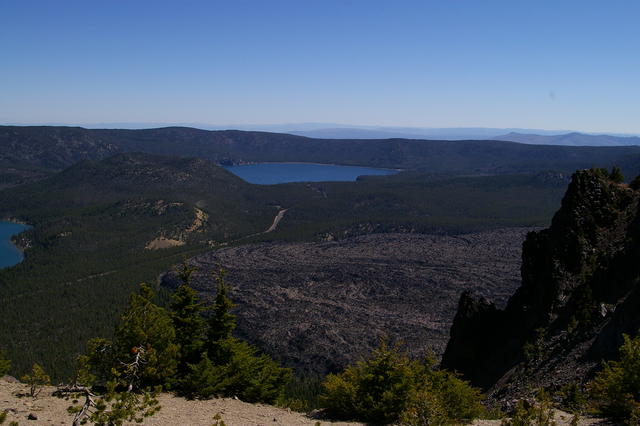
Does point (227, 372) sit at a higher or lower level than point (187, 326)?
lower

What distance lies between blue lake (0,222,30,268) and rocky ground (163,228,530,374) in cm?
4302

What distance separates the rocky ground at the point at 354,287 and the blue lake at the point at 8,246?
43.0 meters

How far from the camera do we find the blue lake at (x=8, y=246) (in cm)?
11168

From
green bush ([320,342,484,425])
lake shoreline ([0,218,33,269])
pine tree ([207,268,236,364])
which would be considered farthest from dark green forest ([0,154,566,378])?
green bush ([320,342,484,425])

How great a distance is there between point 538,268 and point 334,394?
20.8 meters

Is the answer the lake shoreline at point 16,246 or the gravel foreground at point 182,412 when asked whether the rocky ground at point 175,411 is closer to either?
the gravel foreground at point 182,412

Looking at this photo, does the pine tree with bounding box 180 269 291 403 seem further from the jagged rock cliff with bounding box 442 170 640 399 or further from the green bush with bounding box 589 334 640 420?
the green bush with bounding box 589 334 640 420

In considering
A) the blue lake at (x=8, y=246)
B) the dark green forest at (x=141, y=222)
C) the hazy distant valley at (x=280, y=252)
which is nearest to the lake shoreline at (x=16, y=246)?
the blue lake at (x=8, y=246)

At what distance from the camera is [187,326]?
23.3m

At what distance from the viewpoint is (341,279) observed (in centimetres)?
9162

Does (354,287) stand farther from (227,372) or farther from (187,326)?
(227,372)

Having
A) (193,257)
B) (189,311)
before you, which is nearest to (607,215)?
(189,311)

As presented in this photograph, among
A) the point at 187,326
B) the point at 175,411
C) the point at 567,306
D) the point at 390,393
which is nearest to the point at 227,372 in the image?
the point at 187,326

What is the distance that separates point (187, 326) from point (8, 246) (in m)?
125
